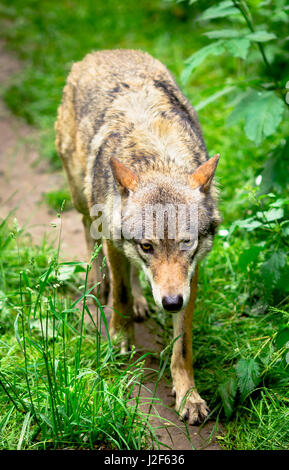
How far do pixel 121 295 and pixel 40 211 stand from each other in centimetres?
251

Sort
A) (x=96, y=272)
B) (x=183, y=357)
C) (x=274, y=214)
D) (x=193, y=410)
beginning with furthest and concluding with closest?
(x=96, y=272) → (x=274, y=214) → (x=183, y=357) → (x=193, y=410)

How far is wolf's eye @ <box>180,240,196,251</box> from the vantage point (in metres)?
3.45

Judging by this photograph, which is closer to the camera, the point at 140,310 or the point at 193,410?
the point at 193,410

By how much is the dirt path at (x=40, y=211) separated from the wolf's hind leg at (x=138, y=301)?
8cm

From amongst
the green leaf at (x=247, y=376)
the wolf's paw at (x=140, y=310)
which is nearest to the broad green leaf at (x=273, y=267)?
the green leaf at (x=247, y=376)

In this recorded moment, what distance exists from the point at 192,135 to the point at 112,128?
0.64 meters

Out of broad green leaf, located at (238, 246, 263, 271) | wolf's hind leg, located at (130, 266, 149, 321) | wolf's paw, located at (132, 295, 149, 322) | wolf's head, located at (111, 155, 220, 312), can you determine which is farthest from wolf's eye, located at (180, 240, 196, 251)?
wolf's paw, located at (132, 295, 149, 322)

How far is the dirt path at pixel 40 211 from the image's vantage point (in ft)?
12.1

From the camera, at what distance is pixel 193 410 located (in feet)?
12.5

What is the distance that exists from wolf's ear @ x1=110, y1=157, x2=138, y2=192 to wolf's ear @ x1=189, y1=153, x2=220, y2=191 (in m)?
0.38

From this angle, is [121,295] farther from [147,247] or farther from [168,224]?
[168,224]

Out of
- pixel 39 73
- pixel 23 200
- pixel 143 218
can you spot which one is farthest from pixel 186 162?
pixel 39 73

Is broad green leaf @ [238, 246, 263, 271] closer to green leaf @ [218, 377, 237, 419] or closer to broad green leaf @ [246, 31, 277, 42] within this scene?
green leaf @ [218, 377, 237, 419]

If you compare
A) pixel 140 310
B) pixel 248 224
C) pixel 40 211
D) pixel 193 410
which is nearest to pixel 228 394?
pixel 193 410
